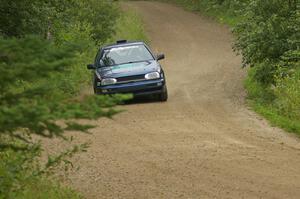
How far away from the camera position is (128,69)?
1905 centimetres

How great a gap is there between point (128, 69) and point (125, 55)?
1.14 m

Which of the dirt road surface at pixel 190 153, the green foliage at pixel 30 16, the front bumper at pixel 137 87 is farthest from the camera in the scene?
the front bumper at pixel 137 87

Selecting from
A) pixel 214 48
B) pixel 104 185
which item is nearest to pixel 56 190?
pixel 104 185

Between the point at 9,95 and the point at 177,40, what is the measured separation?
34737 millimetres

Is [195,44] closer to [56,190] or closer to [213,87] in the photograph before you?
[213,87]

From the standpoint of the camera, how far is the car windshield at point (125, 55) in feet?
65.3

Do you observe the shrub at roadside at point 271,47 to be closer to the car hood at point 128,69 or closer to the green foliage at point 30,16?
the car hood at point 128,69

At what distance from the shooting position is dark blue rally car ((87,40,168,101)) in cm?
1872

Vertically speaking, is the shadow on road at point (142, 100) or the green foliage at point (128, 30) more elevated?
the green foliage at point (128, 30)

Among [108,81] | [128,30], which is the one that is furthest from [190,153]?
[128,30]

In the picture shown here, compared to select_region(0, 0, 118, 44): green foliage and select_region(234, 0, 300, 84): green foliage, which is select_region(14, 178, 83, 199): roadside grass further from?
select_region(234, 0, 300, 84): green foliage

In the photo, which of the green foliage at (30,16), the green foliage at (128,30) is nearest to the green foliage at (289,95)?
the green foliage at (30,16)

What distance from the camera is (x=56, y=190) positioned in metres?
8.66

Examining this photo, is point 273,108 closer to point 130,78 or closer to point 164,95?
point 164,95
